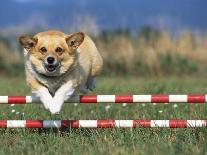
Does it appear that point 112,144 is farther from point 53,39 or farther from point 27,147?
point 53,39

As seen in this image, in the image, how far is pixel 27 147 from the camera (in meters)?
4.70

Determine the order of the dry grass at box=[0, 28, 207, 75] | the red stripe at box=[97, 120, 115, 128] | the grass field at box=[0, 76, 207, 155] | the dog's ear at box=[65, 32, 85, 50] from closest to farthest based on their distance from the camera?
the grass field at box=[0, 76, 207, 155] → the red stripe at box=[97, 120, 115, 128] → the dog's ear at box=[65, 32, 85, 50] → the dry grass at box=[0, 28, 207, 75]

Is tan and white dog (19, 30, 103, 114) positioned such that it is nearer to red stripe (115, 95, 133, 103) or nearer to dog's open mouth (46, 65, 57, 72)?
dog's open mouth (46, 65, 57, 72)

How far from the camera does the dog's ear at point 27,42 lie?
5.30 meters

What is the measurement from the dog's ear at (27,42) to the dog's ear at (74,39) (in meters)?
0.29

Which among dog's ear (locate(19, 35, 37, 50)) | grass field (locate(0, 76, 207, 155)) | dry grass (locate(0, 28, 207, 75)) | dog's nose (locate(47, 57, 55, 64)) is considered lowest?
grass field (locate(0, 76, 207, 155))

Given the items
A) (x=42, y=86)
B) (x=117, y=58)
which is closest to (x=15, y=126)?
(x=42, y=86)

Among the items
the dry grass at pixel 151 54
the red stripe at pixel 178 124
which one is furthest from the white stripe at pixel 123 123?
the dry grass at pixel 151 54

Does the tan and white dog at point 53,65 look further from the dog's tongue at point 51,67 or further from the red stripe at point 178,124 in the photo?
the red stripe at point 178,124

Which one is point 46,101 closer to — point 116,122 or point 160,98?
point 116,122

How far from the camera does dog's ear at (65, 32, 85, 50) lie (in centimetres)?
541

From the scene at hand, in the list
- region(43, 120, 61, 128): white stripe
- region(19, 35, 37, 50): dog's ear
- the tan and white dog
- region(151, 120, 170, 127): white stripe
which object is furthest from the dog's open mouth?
region(151, 120, 170, 127): white stripe

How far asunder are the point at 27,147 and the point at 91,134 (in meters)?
0.71

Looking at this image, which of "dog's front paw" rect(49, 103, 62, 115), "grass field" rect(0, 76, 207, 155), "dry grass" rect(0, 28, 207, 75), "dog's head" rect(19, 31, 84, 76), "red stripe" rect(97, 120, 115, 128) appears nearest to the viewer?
"grass field" rect(0, 76, 207, 155)
